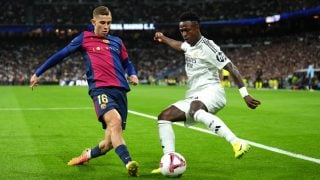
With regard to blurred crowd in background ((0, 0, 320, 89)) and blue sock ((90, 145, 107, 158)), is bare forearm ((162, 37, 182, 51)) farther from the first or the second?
blurred crowd in background ((0, 0, 320, 89))

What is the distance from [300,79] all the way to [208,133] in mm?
32653

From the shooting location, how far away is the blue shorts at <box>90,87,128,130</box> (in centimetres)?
694

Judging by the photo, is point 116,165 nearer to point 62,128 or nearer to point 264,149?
point 264,149

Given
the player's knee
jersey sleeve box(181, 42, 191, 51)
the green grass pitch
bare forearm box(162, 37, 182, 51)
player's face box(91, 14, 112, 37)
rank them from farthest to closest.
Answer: bare forearm box(162, 37, 182, 51)
jersey sleeve box(181, 42, 191, 51)
player's face box(91, 14, 112, 37)
the green grass pitch
the player's knee

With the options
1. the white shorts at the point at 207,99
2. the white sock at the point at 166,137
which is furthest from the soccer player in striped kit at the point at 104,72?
the white shorts at the point at 207,99

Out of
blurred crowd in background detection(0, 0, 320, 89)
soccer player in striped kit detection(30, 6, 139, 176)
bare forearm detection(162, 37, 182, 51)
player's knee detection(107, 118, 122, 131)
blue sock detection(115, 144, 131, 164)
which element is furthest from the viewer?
blurred crowd in background detection(0, 0, 320, 89)

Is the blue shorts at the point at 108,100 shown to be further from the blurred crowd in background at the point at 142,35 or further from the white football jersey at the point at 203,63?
the blurred crowd in background at the point at 142,35

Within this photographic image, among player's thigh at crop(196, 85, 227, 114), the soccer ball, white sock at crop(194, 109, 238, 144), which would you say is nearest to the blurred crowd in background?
player's thigh at crop(196, 85, 227, 114)

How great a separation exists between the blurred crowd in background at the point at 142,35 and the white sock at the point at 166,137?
5864cm

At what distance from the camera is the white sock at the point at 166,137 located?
22.9 feet

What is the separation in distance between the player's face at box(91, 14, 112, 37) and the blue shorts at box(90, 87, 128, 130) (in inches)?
33.3

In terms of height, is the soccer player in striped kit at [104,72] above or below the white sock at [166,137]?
above

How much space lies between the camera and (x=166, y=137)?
7016 mm

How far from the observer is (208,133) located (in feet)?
39.4
